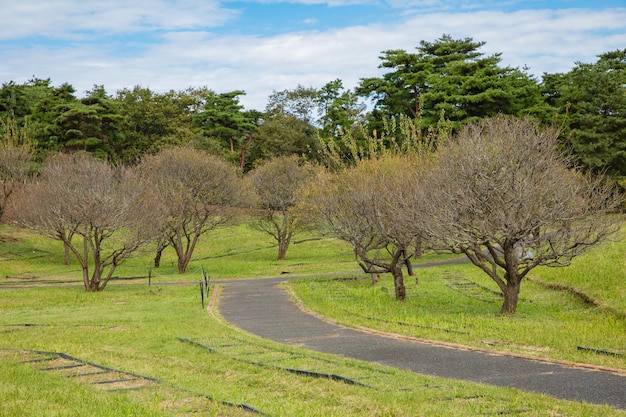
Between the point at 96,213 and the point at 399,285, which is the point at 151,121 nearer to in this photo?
the point at 96,213

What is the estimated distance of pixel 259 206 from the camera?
47.5 m

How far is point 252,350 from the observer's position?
1408cm

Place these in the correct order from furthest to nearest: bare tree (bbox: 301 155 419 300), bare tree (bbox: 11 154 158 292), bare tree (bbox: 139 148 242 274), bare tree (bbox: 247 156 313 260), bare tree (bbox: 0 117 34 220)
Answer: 1. bare tree (bbox: 0 117 34 220)
2. bare tree (bbox: 247 156 313 260)
3. bare tree (bbox: 139 148 242 274)
4. bare tree (bbox: 11 154 158 292)
5. bare tree (bbox: 301 155 419 300)

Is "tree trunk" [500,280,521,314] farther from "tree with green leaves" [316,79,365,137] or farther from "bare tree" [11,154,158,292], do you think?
"tree with green leaves" [316,79,365,137]

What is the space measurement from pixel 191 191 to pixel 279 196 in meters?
7.75

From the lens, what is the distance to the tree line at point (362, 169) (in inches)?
824

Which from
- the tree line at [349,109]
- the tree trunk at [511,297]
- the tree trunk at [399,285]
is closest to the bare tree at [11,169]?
the tree line at [349,109]

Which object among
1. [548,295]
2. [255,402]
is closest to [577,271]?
[548,295]

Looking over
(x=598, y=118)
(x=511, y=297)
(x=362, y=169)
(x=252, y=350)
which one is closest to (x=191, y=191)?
(x=362, y=169)

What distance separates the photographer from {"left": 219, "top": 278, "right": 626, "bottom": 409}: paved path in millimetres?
10242

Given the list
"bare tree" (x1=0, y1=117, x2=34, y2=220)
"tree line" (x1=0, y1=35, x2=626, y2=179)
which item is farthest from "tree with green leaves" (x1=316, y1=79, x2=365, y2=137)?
"bare tree" (x1=0, y1=117, x2=34, y2=220)

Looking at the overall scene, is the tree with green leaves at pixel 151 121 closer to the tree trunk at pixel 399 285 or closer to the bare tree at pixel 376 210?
the bare tree at pixel 376 210

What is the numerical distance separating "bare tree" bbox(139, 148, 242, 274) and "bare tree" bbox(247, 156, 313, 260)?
10.8 ft

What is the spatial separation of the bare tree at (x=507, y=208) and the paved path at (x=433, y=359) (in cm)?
548
